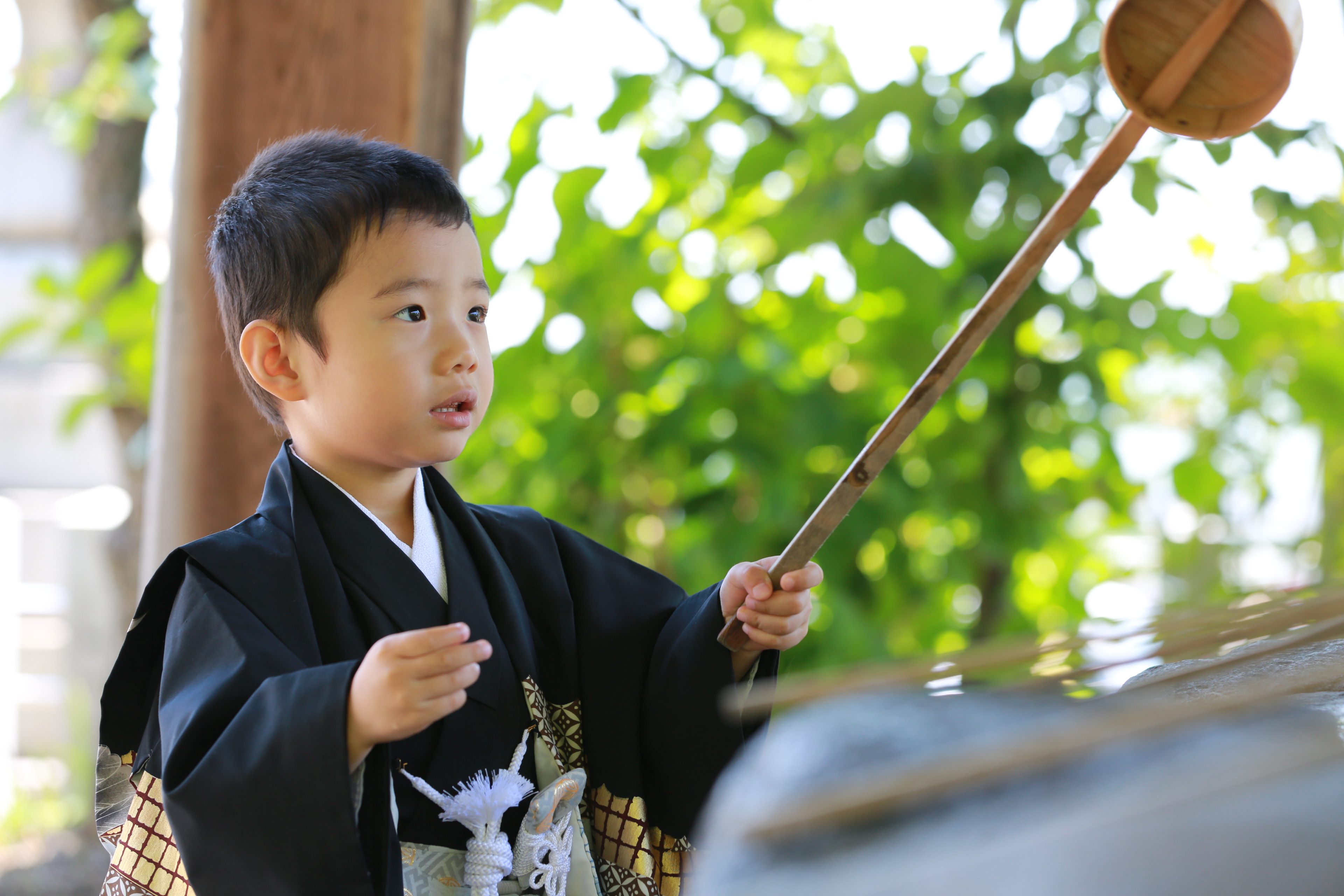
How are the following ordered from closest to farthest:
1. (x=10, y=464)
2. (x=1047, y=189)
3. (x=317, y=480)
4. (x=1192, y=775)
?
(x=1192, y=775), (x=317, y=480), (x=1047, y=189), (x=10, y=464)

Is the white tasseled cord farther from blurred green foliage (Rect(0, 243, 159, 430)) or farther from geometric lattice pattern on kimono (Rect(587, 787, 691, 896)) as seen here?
blurred green foliage (Rect(0, 243, 159, 430))

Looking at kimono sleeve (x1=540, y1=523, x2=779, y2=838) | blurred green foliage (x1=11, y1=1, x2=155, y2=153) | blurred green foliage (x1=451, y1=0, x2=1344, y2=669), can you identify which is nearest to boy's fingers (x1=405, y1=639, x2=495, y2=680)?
kimono sleeve (x1=540, y1=523, x2=779, y2=838)

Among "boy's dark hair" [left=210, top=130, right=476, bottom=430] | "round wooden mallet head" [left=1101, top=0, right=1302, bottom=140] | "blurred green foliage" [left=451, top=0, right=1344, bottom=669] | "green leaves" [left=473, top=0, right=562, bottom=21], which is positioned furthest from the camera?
"green leaves" [left=473, top=0, right=562, bottom=21]

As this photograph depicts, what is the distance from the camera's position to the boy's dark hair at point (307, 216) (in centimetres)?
76

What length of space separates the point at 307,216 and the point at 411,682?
1.27 feet

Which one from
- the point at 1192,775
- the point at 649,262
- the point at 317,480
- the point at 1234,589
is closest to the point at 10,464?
the point at 649,262

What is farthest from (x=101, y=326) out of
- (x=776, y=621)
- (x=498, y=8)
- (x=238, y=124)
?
(x=776, y=621)

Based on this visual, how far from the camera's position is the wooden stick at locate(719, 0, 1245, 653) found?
26.9 inches

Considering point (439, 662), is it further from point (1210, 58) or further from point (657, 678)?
point (1210, 58)

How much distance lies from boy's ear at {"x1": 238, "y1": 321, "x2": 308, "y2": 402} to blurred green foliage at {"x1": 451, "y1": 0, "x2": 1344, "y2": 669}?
2.39 ft

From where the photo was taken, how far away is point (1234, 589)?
211 centimetres

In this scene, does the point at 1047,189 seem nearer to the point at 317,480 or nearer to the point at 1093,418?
the point at 1093,418

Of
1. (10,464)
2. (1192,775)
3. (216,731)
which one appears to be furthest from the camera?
(10,464)

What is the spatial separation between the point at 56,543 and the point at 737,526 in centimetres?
268
